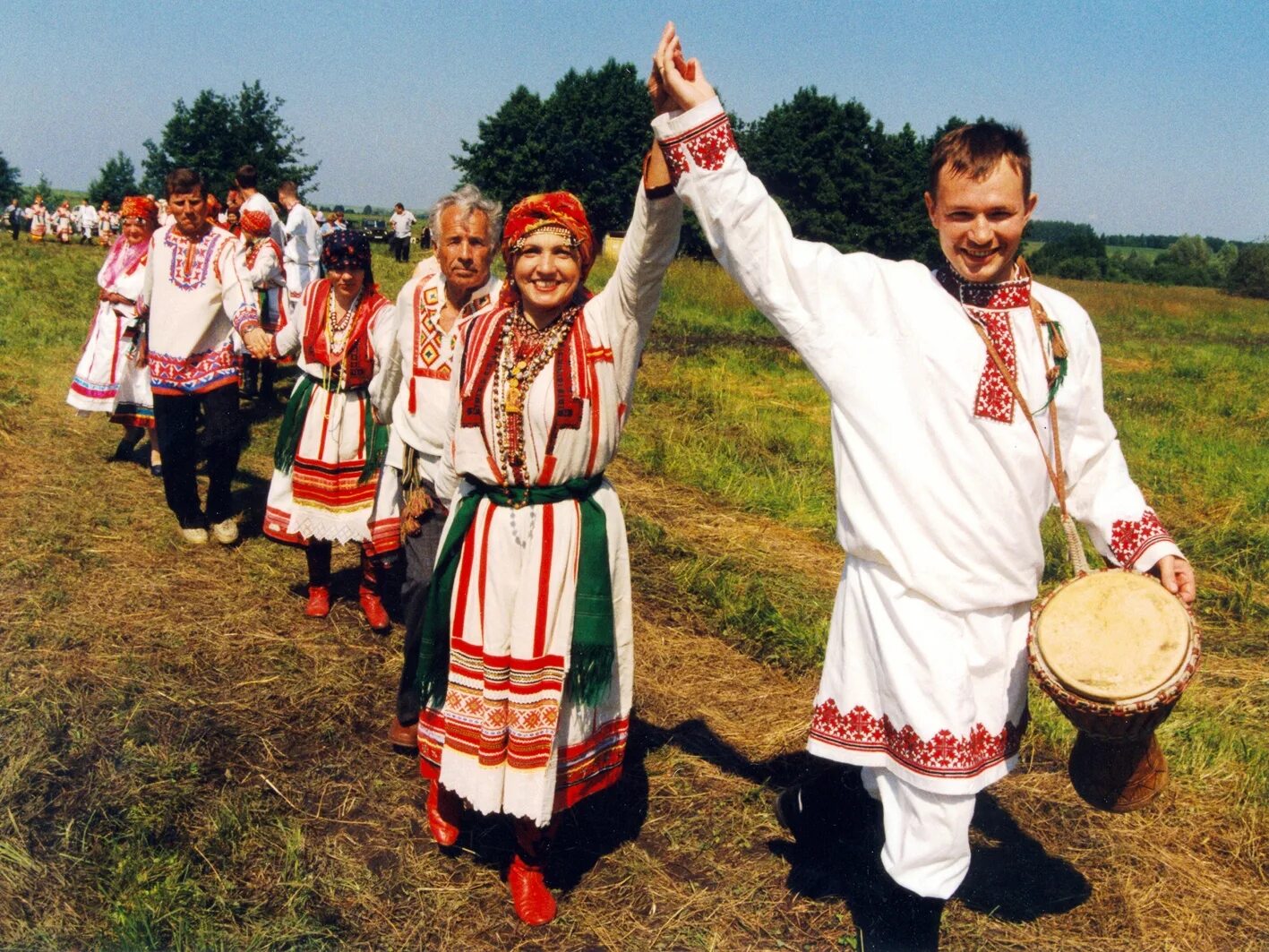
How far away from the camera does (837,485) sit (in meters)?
2.65

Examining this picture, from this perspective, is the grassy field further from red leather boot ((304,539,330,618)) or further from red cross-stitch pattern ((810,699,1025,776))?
red cross-stitch pattern ((810,699,1025,776))

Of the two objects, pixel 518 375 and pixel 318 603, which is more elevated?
pixel 518 375

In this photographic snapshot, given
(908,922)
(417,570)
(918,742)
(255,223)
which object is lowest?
(908,922)

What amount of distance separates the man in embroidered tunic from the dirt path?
4.00 ft

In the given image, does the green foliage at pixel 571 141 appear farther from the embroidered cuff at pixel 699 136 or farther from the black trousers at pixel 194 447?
the embroidered cuff at pixel 699 136

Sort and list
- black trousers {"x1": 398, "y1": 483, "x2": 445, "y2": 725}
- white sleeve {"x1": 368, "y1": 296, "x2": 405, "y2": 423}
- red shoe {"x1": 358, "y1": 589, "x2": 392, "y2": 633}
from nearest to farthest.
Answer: black trousers {"x1": 398, "y1": 483, "x2": 445, "y2": 725} → white sleeve {"x1": 368, "y1": 296, "x2": 405, "y2": 423} → red shoe {"x1": 358, "y1": 589, "x2": 392, "y2": 633}

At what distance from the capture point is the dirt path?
10.1 ft

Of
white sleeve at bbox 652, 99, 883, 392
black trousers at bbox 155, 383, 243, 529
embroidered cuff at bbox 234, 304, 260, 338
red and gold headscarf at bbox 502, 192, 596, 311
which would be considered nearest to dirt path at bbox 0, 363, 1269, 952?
black trousers at bbox 155, 383, 243, 529

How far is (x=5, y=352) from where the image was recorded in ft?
37.6

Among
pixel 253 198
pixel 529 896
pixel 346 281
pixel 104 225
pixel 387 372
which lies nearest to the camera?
pixel 529 896

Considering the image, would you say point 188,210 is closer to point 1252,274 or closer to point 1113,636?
point 1113,636

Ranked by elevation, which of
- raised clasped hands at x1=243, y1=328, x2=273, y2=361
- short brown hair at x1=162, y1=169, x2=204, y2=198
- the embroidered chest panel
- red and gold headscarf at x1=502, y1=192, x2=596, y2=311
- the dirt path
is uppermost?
short brown hair at x1=162, y1=169, x2=204, y2=198

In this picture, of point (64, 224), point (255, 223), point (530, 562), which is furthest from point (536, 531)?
point (64, 224)

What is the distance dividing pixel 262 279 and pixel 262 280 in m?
0.01
